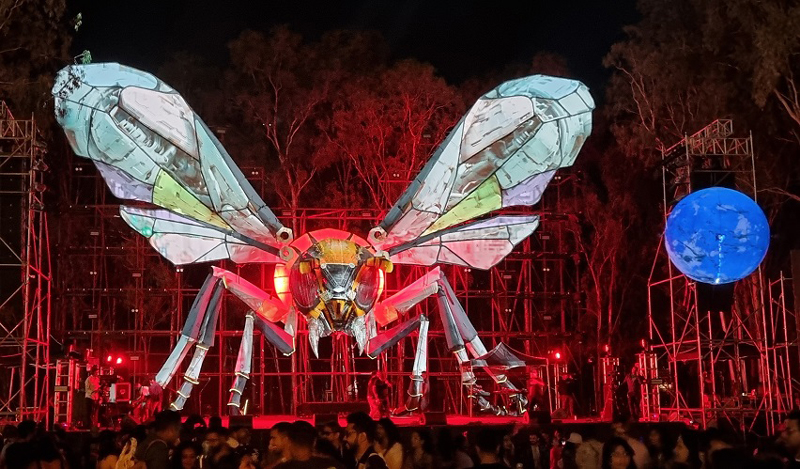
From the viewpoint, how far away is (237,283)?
17.0m

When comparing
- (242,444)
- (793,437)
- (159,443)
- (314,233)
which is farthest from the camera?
(314,233)

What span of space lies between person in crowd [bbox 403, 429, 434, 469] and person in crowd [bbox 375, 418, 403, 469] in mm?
155

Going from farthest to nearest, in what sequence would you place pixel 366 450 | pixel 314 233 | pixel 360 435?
1. pixel 314 233
2. pixel 360 435
3. pixel 366 450

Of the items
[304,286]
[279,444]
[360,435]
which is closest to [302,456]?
[279,444]

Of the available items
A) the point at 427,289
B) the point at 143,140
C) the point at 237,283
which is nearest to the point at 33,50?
the point at 143,140

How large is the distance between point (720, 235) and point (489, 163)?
12.6 feet

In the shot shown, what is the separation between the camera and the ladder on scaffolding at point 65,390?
17625mm

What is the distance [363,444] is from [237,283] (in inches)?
387

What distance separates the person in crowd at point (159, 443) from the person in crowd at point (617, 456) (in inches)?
110

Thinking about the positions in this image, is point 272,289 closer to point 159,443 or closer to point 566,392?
point 566,392

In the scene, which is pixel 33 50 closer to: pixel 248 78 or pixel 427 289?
pixel 427 289

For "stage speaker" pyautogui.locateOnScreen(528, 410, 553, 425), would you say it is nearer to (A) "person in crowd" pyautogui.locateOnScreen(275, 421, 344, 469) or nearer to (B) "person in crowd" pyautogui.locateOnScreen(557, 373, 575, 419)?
(B) "person in crowd" pyautogui.locateOnScreen(557, 373, 575, 419)

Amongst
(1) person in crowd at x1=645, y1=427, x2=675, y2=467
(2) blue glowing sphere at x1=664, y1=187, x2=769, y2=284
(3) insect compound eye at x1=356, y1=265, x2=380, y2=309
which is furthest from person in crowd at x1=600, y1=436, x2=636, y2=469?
(3) insect compound eye at x1=356, y1=265, x2=380, y2=309

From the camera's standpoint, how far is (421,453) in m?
7.55
